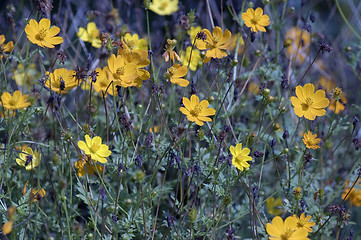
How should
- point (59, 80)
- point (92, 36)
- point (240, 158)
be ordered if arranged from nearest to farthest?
point (240, 158) → point (59, 80) → point (92, 36)

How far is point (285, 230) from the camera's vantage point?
1149mm

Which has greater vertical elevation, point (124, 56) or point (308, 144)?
point (124, 56)

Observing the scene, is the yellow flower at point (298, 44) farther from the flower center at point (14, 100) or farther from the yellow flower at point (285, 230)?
the flower center at point (14, 100)

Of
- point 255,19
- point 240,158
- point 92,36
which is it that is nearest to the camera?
point 240,158

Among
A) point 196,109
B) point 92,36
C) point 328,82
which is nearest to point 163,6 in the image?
point 92,36

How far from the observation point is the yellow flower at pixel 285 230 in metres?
1.13

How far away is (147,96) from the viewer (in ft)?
6.56

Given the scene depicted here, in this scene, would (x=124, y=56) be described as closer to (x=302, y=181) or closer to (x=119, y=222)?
(x=119, y=222)

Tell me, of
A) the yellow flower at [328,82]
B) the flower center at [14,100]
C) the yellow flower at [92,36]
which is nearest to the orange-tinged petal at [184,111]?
the flower center at [14,100]

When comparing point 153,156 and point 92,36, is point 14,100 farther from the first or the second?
point 92,36

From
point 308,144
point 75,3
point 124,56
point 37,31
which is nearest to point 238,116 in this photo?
point 308,144

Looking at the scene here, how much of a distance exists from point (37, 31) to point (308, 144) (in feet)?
2.84

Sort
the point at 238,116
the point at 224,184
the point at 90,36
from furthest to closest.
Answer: the point at 90,36 → the point at 238,116 → the point at 224,184

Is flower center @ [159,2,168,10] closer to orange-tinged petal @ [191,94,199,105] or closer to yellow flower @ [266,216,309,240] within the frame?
orange-tinged petal @ [191,94,199,105]
